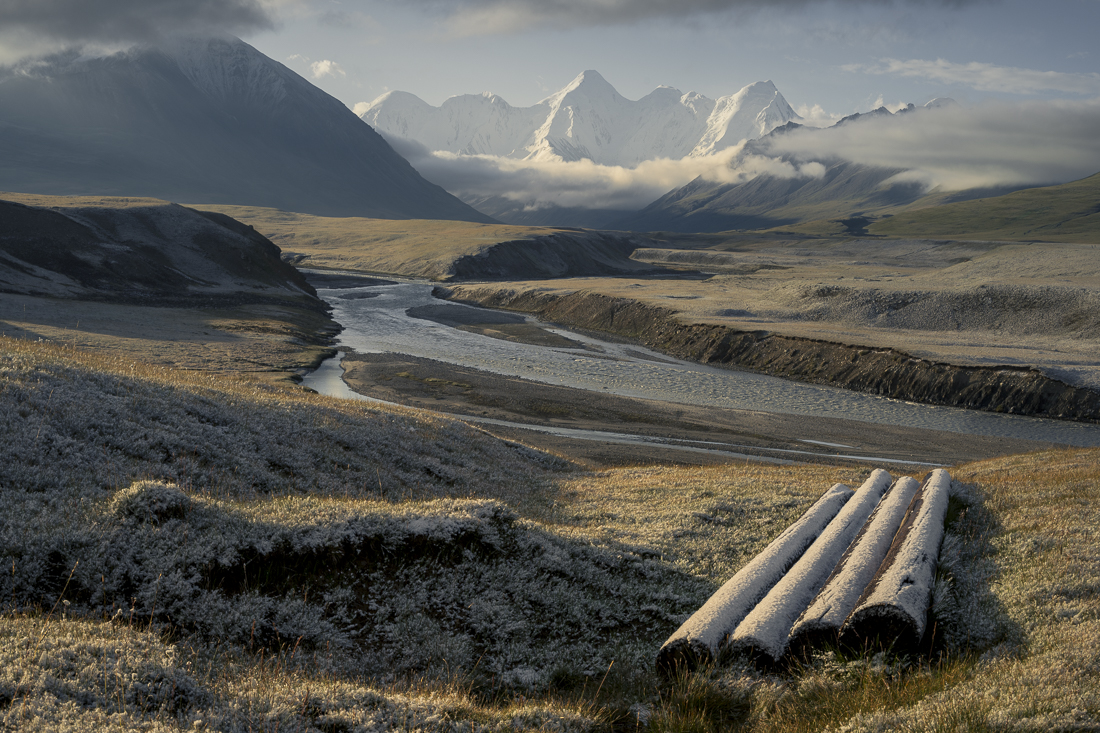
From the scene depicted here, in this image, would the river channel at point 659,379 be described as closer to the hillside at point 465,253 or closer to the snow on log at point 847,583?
the snow on log at point 847,583

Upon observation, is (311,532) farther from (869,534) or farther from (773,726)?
(869,534)

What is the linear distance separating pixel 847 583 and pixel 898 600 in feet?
3.59

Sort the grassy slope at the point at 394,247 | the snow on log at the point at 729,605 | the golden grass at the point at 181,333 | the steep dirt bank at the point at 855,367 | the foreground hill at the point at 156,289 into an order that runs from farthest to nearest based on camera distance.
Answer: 1. the grassy slope at the point at 394,247
2. the foreground hill at the point at 156,289
3. the golden grass at the point at 181,333
4. the steep dirt bank at the point at 855,367
5. the snow on log at the point at 729,605

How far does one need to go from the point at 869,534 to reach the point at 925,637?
3.26 meters

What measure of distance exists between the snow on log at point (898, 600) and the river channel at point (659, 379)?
34.9m

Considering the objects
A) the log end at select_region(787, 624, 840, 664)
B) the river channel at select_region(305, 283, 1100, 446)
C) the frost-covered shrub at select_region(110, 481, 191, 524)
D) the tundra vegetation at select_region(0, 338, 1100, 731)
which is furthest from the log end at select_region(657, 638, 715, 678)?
the river channel at select_region(305, 283, 1100, 446)

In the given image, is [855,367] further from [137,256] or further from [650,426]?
[137,256]

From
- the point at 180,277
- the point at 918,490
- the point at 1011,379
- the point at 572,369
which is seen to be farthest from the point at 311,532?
the point at 180,277

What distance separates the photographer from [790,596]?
31.6ft

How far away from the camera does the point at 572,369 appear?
187 feet

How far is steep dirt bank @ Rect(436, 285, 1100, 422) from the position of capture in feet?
147

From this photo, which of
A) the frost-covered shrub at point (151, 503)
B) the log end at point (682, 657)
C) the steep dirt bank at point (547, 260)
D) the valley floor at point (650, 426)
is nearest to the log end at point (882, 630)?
the log end at point (682, 657)

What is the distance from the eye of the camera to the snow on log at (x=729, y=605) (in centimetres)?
871

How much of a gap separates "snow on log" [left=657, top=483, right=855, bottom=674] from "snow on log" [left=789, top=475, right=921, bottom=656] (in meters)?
0.81
